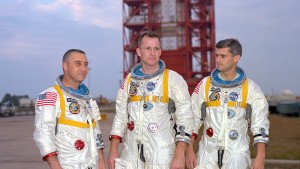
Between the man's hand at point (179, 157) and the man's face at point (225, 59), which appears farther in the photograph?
the man's face at point (225, 59)

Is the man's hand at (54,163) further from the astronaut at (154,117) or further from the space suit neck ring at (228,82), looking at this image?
the space suit neck ring at (228,82)

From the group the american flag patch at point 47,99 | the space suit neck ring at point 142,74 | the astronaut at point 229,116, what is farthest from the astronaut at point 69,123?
the astronaut at point 229,116

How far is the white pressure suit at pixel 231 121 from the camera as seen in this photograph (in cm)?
480

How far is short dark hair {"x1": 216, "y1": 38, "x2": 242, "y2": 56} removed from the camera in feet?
16.2

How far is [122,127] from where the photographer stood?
5188mm

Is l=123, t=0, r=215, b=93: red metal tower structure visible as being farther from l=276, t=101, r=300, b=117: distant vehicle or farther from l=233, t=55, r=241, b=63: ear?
l=233, t=55, r=241, b=63: ear

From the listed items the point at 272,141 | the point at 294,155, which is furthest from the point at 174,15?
the point at 294,155

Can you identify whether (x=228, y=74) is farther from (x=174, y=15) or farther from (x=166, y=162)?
(x=174, y=15)

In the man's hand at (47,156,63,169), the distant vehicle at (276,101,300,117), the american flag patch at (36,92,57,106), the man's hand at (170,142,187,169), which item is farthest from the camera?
the distant vehicle at (276,101,300,117)

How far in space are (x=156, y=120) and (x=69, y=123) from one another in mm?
954

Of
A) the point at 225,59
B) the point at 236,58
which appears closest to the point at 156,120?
the point at 225,59

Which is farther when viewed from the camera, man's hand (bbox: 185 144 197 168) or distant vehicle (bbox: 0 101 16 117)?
distant vehicle (bbox: 0 101 16 117)

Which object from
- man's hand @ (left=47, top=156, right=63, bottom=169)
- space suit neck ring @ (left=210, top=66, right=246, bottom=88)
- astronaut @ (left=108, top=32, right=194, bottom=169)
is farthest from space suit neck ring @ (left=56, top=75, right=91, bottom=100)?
space suit neck ring @ (left=210, top=66, right=246, bottom=88)

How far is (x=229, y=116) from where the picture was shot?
4887 mm
